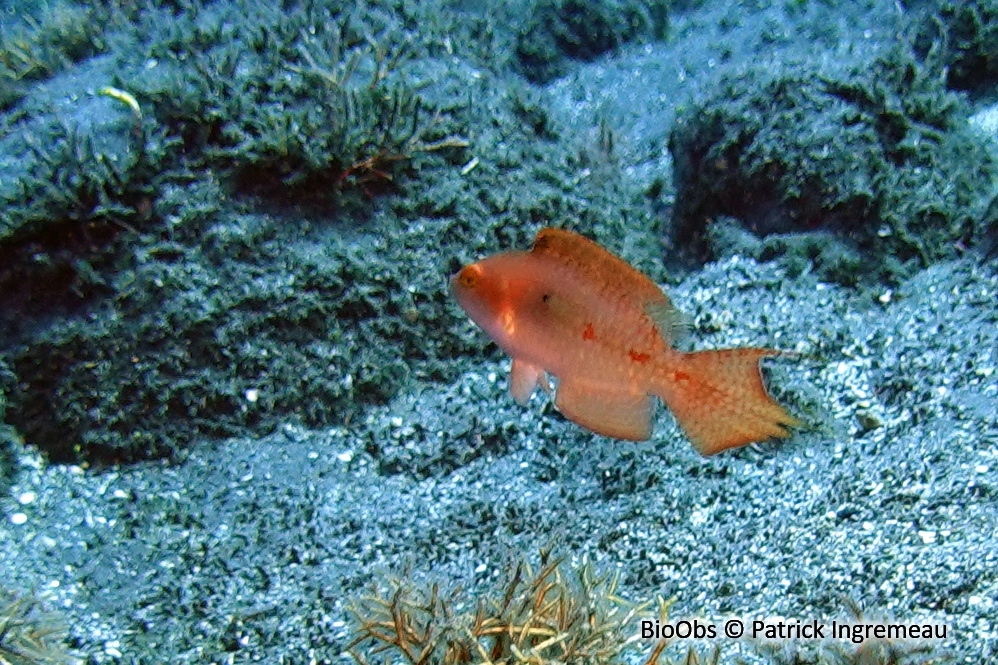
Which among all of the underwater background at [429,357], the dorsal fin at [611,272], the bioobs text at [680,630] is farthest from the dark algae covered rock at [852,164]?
the dorsal fin at [611,272]

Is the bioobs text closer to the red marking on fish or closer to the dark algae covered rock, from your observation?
the red marking on fish

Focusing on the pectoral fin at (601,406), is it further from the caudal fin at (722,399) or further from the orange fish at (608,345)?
the caudal fin at (722,399)

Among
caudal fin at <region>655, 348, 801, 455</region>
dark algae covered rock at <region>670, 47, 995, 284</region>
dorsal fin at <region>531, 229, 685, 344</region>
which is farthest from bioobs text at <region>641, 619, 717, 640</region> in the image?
dark algae covered rock at <region>670, 47, 995, 284</region>

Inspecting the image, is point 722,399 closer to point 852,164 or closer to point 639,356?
point 639,356

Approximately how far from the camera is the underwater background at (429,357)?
10.2 ft

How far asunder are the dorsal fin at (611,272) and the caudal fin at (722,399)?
14cm

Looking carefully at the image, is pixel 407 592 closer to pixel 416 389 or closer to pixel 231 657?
pixel 231 657

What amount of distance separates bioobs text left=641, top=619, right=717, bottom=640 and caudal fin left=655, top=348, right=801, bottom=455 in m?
1.10

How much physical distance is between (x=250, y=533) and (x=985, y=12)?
7391 mm

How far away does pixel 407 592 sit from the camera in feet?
9.80

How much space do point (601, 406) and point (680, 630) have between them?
4.29ft

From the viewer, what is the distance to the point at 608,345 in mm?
2176

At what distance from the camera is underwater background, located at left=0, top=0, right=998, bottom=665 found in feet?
10.2

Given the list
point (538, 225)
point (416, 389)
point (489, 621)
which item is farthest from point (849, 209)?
point (489, 621)
